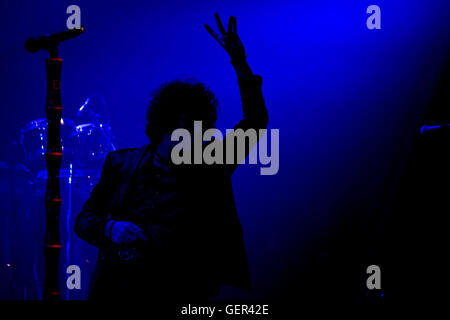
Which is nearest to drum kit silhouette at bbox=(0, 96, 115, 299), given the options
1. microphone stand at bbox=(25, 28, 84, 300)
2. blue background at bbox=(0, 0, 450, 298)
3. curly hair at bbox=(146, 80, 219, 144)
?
blue background at bbox=(0, 0, 450, 298)

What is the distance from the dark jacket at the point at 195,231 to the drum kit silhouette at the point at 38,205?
4.28ft

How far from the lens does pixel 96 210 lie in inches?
51.4

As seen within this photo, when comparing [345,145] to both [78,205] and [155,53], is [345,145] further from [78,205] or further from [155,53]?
[78,205]

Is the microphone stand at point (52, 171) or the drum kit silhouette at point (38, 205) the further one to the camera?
the drum kit silhouette at point (38, 205)

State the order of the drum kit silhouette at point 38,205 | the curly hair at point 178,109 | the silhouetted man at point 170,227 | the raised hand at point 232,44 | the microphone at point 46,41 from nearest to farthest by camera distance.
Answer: the silhouetted man at point 170,227
the raised hand at point 232,44
the curly hair at point 178,109
the microphone at point 46,41
the drum kit silhouette at point 38,205

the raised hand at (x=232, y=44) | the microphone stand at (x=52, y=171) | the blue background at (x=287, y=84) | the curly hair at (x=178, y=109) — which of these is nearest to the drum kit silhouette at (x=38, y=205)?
the blue background at (x=287, y=84)

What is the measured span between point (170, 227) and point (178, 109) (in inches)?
18.7

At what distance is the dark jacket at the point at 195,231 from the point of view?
1.16m

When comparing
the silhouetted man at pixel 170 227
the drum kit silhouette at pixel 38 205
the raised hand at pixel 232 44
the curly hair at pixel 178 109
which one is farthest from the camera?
the drum kit silhouette at pixel 38 205

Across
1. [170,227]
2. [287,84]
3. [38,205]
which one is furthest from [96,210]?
[287,84]

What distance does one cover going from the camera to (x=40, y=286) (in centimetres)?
244

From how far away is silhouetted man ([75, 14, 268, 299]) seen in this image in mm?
1153

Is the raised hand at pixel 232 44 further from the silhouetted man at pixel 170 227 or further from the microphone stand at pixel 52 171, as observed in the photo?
the microphone stand at pixel 52 171
